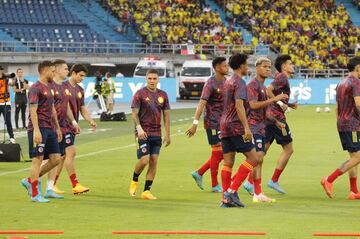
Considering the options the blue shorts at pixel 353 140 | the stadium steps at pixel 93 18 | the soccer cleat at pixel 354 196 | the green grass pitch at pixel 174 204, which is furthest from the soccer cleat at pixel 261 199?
the stadium steps at pixel 93 18

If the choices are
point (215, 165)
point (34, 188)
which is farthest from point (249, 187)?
point (34, 188)

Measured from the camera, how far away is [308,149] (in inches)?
1073

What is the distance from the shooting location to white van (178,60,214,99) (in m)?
61.9

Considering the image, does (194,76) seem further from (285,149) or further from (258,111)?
(258,111)

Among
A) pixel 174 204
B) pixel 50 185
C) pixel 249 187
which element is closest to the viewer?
pixel 174 204

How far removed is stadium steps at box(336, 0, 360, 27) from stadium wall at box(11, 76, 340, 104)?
50.9 ft

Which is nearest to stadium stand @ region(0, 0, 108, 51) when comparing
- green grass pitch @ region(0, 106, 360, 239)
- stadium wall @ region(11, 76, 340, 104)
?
stadium wall @ region(11, 76, 340, 104)

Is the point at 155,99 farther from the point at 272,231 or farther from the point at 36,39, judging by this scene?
the point at 36,39

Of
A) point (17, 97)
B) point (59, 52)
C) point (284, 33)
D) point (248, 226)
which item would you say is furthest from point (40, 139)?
point (284, 33)

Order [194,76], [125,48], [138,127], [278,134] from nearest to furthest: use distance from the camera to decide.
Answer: [138,127] < [278,134] < [194,76] < [125,48]

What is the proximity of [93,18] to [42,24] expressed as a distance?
460cm

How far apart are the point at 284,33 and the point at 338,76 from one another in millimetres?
4838

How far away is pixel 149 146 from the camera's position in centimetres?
1658

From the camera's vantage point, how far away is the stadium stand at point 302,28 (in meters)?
67.9
